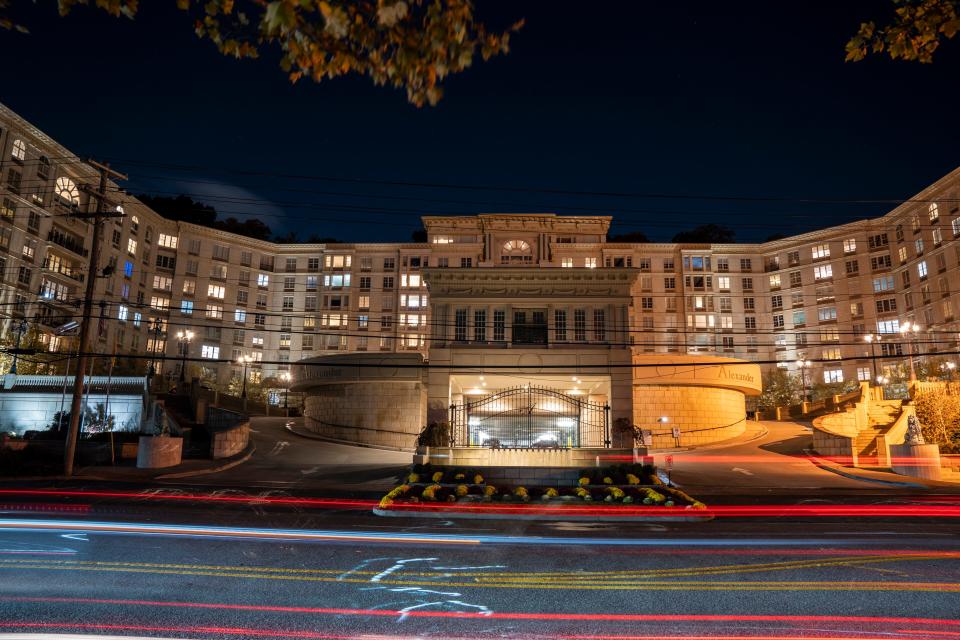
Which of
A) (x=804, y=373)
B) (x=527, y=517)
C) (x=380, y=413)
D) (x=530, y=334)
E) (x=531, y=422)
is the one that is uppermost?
(x=804, y=373)

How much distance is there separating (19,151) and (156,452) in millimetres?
45525

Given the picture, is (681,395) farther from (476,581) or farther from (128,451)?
(128,451)

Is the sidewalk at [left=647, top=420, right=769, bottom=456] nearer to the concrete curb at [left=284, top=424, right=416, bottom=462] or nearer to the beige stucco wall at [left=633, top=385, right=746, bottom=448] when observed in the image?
the beige stucco wall at [left=633, top=385, right=746, bottom=448]

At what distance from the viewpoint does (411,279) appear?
83.3 m

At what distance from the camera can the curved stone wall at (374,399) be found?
36.4 metres

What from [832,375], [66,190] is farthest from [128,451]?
[832,375]

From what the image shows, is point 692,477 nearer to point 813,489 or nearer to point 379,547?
point 813,489

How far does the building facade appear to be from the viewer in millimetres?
59000

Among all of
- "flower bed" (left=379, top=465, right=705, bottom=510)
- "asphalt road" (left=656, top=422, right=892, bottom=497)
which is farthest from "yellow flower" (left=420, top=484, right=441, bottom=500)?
"asphalt road" (left=656, top=422, right=892, bottom=497)

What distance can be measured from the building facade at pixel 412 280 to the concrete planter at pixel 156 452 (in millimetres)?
28846

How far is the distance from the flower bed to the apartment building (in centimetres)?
3652

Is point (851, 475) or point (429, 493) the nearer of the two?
point (429, 493)

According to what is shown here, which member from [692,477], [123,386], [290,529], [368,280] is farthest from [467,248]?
[290,529]

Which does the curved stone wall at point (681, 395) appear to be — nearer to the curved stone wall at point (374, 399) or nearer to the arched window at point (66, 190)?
the curved stone wall at point (374, 399)
